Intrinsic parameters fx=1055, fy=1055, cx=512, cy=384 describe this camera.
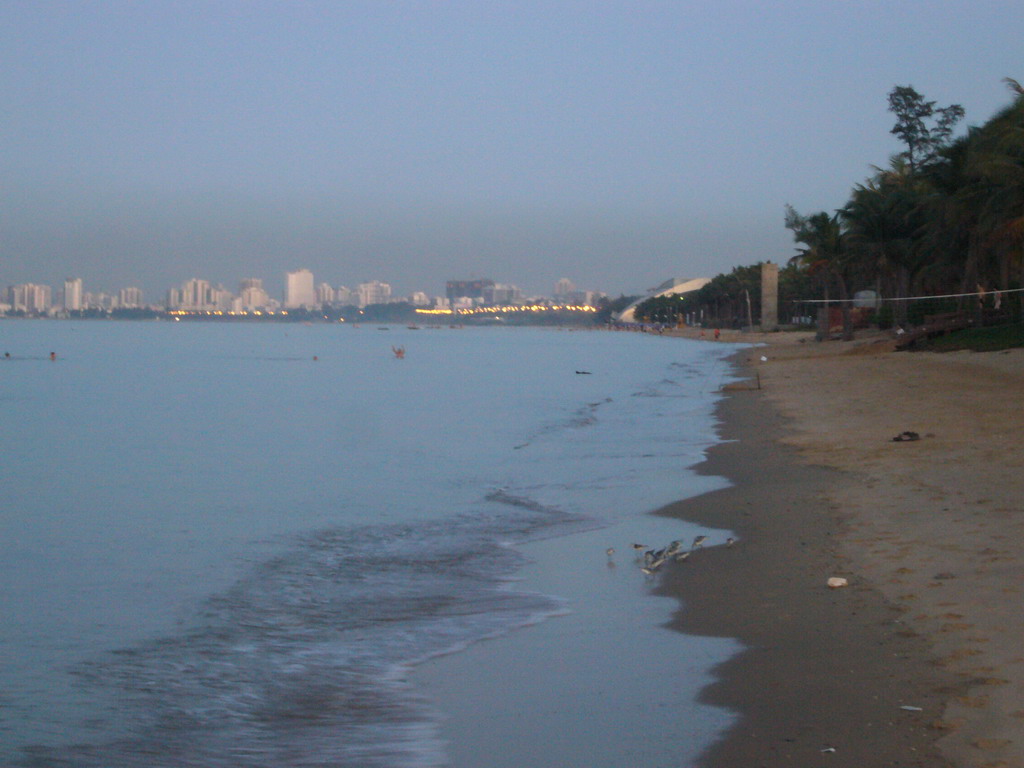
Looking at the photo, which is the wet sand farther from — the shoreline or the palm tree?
the palm tree

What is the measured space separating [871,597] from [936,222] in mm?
37888

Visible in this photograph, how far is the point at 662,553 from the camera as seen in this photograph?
750cm

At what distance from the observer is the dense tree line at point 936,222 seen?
1277 inches

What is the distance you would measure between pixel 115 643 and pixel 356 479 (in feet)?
23.9

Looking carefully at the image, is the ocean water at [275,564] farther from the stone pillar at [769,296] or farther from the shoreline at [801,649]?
the stone pillar at [769,296]

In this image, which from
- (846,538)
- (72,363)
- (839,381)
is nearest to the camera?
(846,538)

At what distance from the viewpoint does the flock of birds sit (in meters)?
7.33

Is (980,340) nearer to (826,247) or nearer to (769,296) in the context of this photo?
(826,247)

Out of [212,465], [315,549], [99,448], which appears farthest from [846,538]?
[99,448]

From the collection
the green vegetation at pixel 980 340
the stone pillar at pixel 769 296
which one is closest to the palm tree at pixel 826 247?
the green vegetation at pixel 980 340

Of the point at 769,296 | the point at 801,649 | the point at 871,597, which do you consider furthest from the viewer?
the point at 769,296

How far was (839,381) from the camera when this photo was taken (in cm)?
2559

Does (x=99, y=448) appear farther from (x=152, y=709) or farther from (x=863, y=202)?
(x=863, y=202)

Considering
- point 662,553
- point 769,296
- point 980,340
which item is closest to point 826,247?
point 980,340
